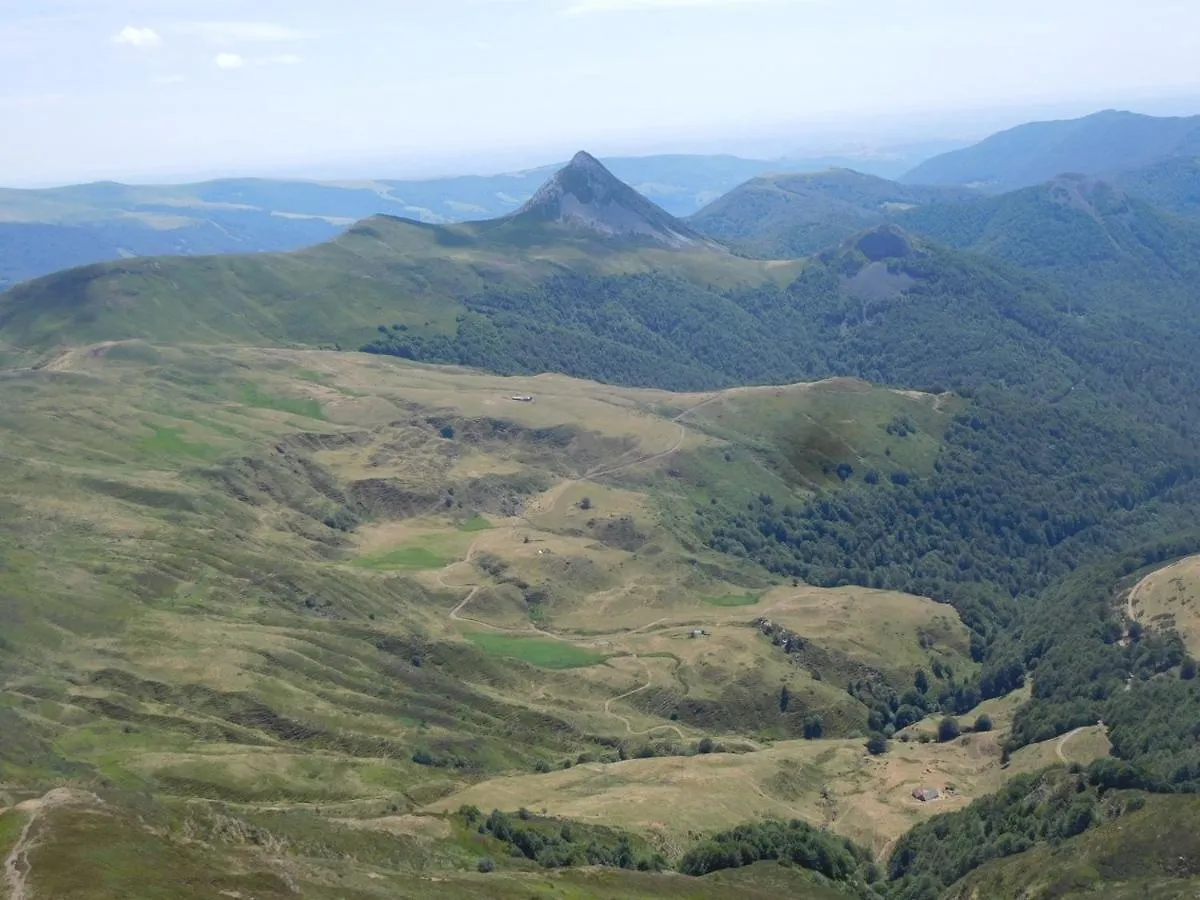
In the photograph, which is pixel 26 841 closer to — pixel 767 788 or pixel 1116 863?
pixel 1116 863

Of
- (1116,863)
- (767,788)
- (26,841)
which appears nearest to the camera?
(26,841)

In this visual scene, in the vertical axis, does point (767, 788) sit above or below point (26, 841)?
below

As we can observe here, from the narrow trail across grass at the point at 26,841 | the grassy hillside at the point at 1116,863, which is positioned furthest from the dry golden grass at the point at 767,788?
the narrow trail across grass at the point at 26,841

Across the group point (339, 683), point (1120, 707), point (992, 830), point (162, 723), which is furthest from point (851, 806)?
point (162, 723)

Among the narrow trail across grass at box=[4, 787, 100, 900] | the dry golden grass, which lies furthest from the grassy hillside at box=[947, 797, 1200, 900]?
the narrow trail across grass at box=[4, 787, 100, 900]

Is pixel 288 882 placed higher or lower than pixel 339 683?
higher

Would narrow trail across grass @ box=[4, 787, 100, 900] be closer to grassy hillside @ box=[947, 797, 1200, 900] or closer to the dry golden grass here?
the dry golden grass

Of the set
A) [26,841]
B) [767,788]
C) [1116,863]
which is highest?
[26,841]

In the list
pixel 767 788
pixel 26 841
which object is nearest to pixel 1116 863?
pixel 767 788

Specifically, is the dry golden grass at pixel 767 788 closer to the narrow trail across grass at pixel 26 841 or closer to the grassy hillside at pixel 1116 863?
the grassy hillside at pixel 1116 863

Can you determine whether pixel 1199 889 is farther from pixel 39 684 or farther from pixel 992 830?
pixel 39 684

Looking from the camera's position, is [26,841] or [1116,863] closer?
[26,841]
